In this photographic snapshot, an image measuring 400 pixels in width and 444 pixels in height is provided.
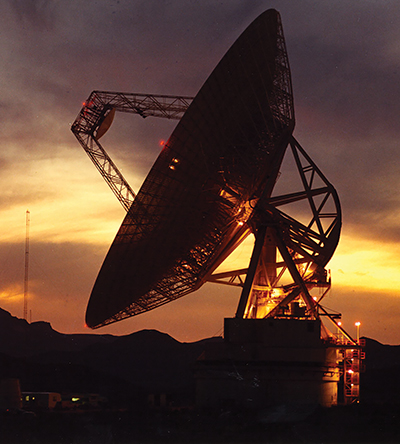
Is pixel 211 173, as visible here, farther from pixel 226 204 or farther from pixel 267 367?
pixel 267 367

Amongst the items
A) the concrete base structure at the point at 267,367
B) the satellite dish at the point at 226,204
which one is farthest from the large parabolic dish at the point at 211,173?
the concrete base structure at the point at 267,367

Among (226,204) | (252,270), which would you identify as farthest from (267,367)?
(226,204)

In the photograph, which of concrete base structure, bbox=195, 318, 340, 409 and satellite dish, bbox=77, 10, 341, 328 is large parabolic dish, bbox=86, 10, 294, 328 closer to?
satellite dish, bbox=77, 10, 341, 328

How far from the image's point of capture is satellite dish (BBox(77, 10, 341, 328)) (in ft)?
145

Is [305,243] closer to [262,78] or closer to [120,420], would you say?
[262,78]

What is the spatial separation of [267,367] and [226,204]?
33.0ft

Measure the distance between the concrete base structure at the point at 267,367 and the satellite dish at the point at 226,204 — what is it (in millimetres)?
1489

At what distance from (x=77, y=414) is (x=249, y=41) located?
77.7ft

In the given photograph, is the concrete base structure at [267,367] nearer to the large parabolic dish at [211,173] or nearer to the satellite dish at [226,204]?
the satellite dish at [226,204]

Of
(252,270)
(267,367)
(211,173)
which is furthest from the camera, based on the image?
(252,270)

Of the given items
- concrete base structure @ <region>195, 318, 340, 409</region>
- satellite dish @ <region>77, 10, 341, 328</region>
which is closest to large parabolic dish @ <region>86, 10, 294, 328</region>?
satellite dish @ <region>77, 10, 341, 328</region>

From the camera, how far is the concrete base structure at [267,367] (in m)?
47.1

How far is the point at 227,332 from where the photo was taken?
158 feet

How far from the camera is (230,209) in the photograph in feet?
152
